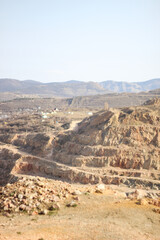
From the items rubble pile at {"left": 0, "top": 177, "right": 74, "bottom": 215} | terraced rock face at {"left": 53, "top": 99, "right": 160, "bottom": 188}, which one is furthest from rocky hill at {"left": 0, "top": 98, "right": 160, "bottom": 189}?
rubble pile at {"left": 0, "top": 177, "right": 74, "bottom": 215}

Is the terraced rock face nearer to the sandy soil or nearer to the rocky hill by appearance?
the rocky hill

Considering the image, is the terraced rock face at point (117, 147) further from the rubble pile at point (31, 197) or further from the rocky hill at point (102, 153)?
the rubble pile at point (31, 197)

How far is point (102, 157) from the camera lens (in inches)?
1638

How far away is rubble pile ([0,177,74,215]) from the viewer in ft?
58.9

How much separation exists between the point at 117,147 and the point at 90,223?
26.5m

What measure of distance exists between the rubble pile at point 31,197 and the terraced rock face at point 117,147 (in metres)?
18.4

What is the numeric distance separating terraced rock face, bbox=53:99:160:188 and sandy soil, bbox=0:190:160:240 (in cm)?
1854

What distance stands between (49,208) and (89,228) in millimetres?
3344

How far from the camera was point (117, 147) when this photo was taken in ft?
140

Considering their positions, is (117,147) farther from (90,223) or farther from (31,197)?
(90,223)

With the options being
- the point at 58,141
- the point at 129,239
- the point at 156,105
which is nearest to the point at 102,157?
the point at 58,141

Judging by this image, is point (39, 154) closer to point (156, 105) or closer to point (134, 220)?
point (156, 105)

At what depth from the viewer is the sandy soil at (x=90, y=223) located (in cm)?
1513

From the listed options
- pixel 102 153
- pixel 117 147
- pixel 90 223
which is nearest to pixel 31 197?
pixel 90 223
